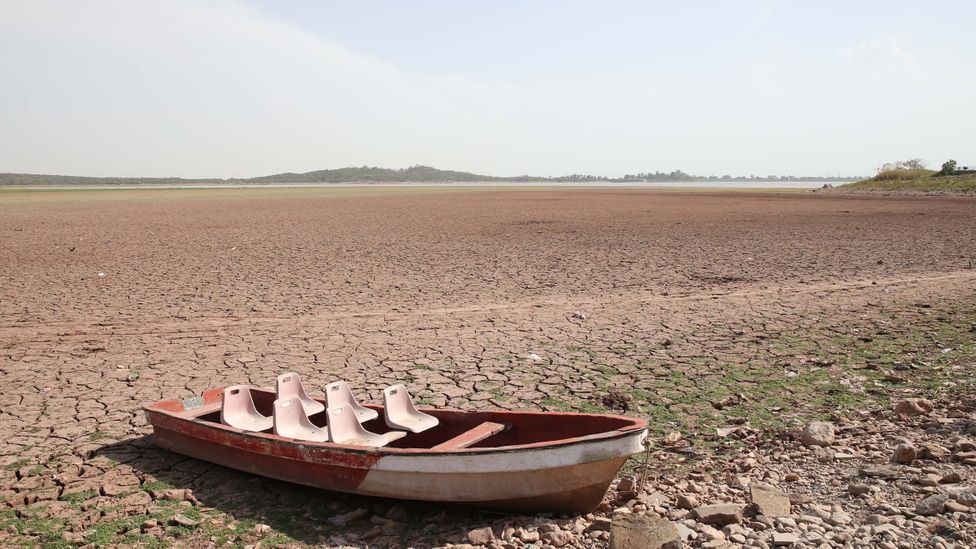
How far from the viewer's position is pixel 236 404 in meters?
5.51

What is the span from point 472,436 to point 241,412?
2.15m

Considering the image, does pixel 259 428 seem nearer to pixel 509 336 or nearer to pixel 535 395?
pixel 535 395

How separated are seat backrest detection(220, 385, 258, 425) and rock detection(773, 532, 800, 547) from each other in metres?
3.95

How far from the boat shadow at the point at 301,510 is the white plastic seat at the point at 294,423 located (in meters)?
0.36

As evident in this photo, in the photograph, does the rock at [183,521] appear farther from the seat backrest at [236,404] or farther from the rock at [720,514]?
the rock at [720,514]

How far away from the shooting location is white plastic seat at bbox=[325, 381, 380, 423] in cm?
501

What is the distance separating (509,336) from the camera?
8508mm

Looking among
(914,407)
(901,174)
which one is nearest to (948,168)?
(901,174)

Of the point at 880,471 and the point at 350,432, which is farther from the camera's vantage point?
the point at 350,432

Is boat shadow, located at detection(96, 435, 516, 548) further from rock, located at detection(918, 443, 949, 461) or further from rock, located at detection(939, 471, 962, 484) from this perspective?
rock, located at detection(918, 443, 949, 461)

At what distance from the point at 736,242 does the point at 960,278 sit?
21.2 feet

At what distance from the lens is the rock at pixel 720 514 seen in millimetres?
3846

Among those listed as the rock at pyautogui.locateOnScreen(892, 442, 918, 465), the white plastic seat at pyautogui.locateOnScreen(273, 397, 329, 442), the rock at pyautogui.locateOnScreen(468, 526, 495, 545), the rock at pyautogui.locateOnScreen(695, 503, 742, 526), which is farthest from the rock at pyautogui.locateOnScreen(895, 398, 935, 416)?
the white plastic seat at pyautogui.locateOnScreen(273, 397, 329, 442)

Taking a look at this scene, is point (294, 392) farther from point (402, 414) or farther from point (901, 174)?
point (901, 174)
